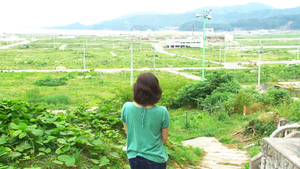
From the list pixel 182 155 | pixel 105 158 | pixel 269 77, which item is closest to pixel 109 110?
pixel 182 155

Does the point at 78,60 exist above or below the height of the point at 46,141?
below

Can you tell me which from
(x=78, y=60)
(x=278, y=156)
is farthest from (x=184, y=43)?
(x=278, y=156)

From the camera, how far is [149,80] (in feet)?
8.76

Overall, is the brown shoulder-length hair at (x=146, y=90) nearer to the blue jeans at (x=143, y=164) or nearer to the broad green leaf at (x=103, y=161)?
the blue jeans at (x=143, y=164)

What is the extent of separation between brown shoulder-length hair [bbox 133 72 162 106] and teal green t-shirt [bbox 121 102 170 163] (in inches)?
2.7

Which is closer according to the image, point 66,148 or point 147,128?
point 147,128

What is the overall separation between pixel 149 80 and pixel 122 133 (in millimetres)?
3293

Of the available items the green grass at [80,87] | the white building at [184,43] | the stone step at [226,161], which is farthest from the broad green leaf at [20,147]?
the white building at [184,43]

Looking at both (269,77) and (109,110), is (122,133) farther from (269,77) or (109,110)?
(269,77)

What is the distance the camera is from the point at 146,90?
8.71 feet

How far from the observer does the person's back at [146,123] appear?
267 cm

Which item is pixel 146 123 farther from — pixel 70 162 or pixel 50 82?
pixel 50 82

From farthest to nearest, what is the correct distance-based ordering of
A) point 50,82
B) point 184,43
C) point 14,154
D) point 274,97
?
point 184,43 < point 50,82 < point 274,97 < point 14,154

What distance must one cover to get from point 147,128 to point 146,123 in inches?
1.9
